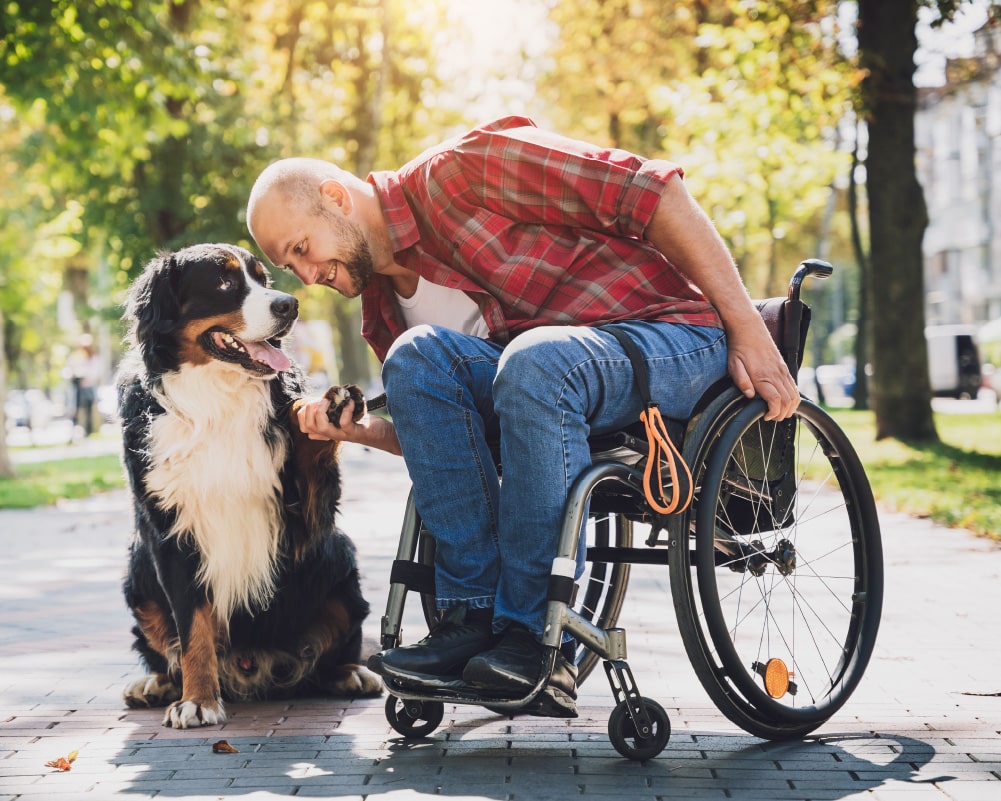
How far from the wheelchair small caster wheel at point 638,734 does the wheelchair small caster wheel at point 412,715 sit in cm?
52

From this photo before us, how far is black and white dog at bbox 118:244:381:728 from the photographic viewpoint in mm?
3775

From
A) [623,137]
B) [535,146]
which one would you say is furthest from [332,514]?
[623,137]

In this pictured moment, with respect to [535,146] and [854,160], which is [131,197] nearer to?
[854,160]

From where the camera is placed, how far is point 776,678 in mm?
3176

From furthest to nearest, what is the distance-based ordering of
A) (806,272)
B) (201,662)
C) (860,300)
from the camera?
(860,300), (201,662), (806,272)

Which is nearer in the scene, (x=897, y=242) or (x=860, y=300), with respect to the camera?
(x=897, y=242)

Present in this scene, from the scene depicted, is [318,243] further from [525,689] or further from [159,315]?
[525,689]

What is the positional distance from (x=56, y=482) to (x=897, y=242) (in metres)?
9.38

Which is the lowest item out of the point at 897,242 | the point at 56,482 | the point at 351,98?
the point at 56,482

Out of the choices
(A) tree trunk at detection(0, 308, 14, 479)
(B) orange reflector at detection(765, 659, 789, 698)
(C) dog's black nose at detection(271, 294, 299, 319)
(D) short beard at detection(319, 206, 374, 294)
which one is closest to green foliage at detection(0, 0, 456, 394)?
(C) dog's black nose at detection(271, 294, 299, 319)

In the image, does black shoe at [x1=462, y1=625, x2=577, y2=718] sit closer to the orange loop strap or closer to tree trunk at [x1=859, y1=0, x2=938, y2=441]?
the orange loop strap

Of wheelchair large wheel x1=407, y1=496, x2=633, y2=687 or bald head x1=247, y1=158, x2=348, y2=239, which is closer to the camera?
bald head x1=247, y1=158, x2=348, y2=239

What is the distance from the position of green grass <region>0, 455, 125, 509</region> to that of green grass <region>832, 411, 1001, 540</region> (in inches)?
234

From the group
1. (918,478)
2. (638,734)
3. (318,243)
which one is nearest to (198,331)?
(318,243)
